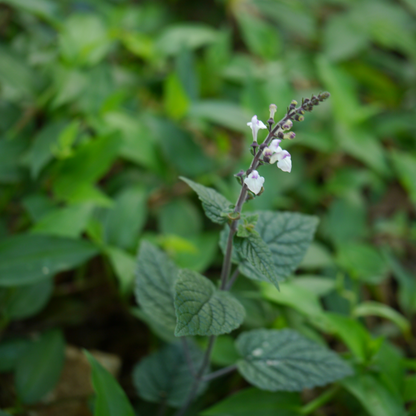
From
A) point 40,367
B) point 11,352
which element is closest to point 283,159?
point 40,367

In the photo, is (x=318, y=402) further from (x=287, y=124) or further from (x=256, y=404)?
(x=287, y=124)

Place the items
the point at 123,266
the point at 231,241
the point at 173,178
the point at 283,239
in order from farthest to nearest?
the point at 173,178 → the point at 123,266 → the point at 283,239 → the point at 231,241

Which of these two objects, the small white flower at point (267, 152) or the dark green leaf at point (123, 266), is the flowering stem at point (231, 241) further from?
the dark green leaf at point (123, 266)

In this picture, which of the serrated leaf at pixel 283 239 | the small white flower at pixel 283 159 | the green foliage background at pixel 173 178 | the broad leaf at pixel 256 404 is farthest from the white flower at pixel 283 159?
the broad leaf at pixel 256 404

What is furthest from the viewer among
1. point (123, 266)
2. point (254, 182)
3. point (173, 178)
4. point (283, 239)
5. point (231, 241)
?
point (173, 178)

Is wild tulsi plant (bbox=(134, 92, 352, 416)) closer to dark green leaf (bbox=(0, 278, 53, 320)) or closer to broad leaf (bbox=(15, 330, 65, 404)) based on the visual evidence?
broad leaf (bbox=(15, 330, 65, 404))

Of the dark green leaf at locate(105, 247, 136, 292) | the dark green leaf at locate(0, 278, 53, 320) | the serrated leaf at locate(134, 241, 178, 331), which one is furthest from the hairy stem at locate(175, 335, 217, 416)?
the dark green leaf at locate(0, 278, 53, 320)

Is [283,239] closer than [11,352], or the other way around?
[283,239]
